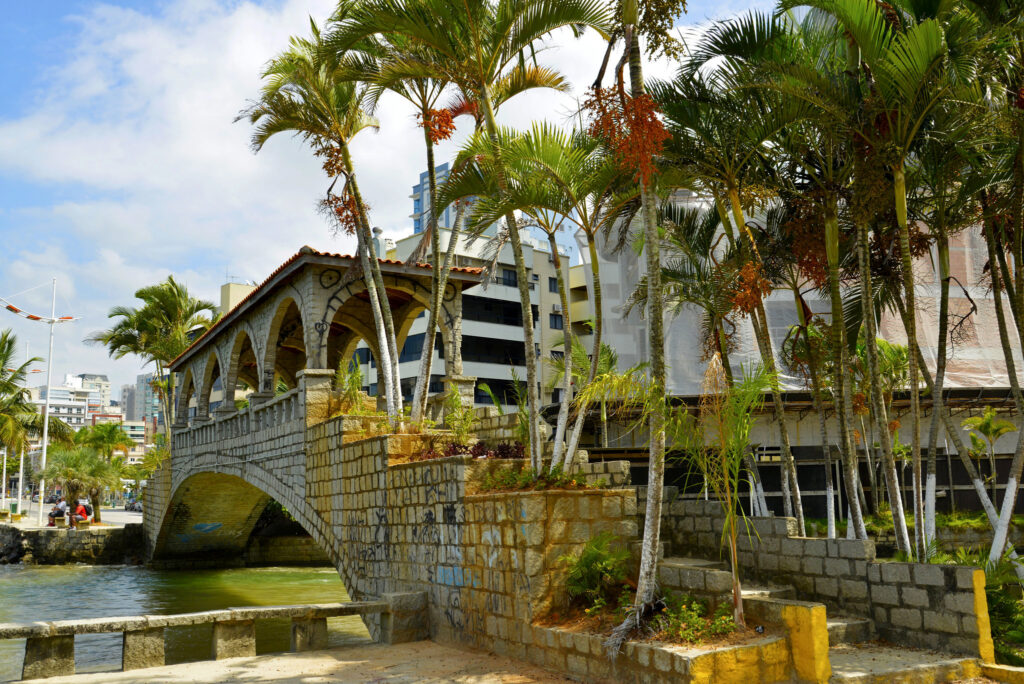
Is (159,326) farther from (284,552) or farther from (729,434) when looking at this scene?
(729,434)

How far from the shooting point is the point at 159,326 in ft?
114

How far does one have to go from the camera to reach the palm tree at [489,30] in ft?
29.6

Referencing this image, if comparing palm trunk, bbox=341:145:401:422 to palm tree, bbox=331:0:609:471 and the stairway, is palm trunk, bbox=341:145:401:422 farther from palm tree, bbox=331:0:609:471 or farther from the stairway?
the stairway

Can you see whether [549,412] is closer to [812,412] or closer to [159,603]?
[812,412]

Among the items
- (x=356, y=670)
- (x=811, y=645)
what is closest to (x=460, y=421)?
(x=356, y=670)

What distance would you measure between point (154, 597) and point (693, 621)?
18.6 m

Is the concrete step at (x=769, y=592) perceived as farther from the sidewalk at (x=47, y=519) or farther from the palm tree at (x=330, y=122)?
the sidewalk at (x=47, y=519)

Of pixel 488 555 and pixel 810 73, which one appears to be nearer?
pixel 810 73

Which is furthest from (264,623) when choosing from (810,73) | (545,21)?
(810,73)

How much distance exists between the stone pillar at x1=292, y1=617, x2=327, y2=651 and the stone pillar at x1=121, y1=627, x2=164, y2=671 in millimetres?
1412

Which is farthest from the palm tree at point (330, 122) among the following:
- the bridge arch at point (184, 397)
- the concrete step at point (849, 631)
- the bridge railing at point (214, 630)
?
the bridge arch at point (184, 397)

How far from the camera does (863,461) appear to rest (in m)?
19.3

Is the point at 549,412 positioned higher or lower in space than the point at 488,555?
higher

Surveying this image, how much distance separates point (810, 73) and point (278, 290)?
1205 cm
